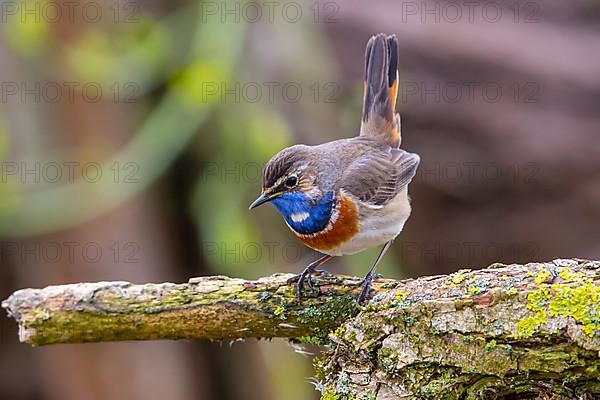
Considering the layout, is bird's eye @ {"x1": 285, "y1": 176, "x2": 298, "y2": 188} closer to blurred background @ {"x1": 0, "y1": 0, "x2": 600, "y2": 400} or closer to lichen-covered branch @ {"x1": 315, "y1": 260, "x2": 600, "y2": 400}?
blurred background @ {"x1": 0, "y1": 0, "x2": 600, "y2": 400}

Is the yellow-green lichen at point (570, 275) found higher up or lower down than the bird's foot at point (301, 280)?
higher up

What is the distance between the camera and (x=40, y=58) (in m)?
5.84

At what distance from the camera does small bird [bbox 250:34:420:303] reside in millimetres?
4227

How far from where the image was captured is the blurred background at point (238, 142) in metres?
5.54

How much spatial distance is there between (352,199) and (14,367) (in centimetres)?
422

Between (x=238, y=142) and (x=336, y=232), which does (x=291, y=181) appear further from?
(x=238, y=142)

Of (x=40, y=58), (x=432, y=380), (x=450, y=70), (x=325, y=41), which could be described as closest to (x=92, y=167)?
(x=40, y=58)

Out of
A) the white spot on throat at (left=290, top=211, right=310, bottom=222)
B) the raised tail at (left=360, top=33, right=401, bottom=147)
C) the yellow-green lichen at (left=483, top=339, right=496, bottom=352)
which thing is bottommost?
the white spot on throat at (left=290, top=211, right=310, bottom=222)

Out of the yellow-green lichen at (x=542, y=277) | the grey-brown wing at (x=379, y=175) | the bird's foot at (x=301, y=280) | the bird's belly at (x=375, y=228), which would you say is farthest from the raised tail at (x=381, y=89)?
the yellow-green lichen at (x=542, y=277)

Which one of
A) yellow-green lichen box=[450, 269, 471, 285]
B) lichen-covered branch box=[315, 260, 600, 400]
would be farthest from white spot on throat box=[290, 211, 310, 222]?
yellow-green lichen box=[450, 269, 471, 285]

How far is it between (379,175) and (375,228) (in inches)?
17.5

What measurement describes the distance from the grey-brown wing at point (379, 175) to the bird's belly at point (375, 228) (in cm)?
9

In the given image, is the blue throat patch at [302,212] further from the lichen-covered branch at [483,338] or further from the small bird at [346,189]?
the lichen-covered branch at [483,338]

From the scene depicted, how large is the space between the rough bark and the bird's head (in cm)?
94
